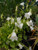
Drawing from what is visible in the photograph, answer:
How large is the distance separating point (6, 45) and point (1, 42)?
0.09m

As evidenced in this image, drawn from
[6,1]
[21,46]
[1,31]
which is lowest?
[21,46]

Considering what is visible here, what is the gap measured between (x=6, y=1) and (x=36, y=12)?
0.80 meters

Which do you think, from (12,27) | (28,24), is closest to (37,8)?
(28,24)

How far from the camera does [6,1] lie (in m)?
2.56

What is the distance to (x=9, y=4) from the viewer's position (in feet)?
8.39

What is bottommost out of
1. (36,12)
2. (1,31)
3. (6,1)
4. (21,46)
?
(21,46)

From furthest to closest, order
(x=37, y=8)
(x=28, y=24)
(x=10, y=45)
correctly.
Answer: (x=37, y=8) < (x=28, y=24) < (x=10, y=45)

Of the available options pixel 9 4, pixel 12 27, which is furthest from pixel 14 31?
pixel 9 4

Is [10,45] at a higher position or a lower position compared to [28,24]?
lower

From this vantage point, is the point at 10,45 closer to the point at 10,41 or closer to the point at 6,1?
the point at 10,41

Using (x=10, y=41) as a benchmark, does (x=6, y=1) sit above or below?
above

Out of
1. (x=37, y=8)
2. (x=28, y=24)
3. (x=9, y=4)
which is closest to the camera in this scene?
(x=28, y=24)

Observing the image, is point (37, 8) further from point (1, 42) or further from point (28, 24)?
point (1, 42)

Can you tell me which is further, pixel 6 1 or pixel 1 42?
pixel 6 1
